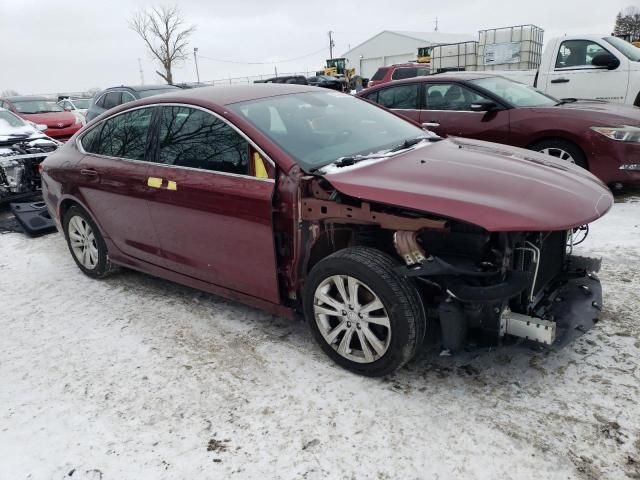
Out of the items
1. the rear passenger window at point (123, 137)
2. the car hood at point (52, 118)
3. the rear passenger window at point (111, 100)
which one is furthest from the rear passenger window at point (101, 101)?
the rear passenger window at point (123, 137)

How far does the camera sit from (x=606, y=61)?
7328 millimetres

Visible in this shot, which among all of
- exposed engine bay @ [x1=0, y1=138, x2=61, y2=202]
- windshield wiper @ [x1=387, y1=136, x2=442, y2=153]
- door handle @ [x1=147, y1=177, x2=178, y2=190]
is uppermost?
windshield wiper @ [x1=387, y1=136, x2=442, y2=153]

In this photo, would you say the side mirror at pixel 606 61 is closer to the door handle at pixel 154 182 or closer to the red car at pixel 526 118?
the red car at pixel 526 118

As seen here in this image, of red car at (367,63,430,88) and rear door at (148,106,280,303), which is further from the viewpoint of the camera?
red car at (367,63,430,88)

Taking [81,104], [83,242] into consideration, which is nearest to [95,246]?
[83,242]

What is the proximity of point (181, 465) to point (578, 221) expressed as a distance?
2.11 m

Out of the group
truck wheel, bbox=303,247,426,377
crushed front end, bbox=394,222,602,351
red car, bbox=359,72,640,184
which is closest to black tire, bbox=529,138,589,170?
red car, bbox=359,72,640,184

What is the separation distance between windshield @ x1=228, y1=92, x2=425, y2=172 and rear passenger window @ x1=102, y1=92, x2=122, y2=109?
868 centimetres

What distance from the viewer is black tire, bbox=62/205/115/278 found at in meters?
4.29

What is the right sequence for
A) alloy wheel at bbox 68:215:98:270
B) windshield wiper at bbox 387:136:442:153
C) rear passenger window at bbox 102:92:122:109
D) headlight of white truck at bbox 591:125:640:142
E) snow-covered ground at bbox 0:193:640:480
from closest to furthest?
snow-covered ground at bbox 0:193:640:480
windshield wiper at bbox 387:136:442:153
alloy wheel at bbox 68:215:98:270
headlight of white truck at bbox 591:125:640:142
rear passenger window at bbox 102:92:122:109

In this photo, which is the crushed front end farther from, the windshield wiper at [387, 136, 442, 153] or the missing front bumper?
the windshield wiper at [387, 136, 442, 153]

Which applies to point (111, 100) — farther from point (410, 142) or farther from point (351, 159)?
point (351, 159)

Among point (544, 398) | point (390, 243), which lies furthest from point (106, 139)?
point (544, 398)

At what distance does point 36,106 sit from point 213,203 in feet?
45.2
